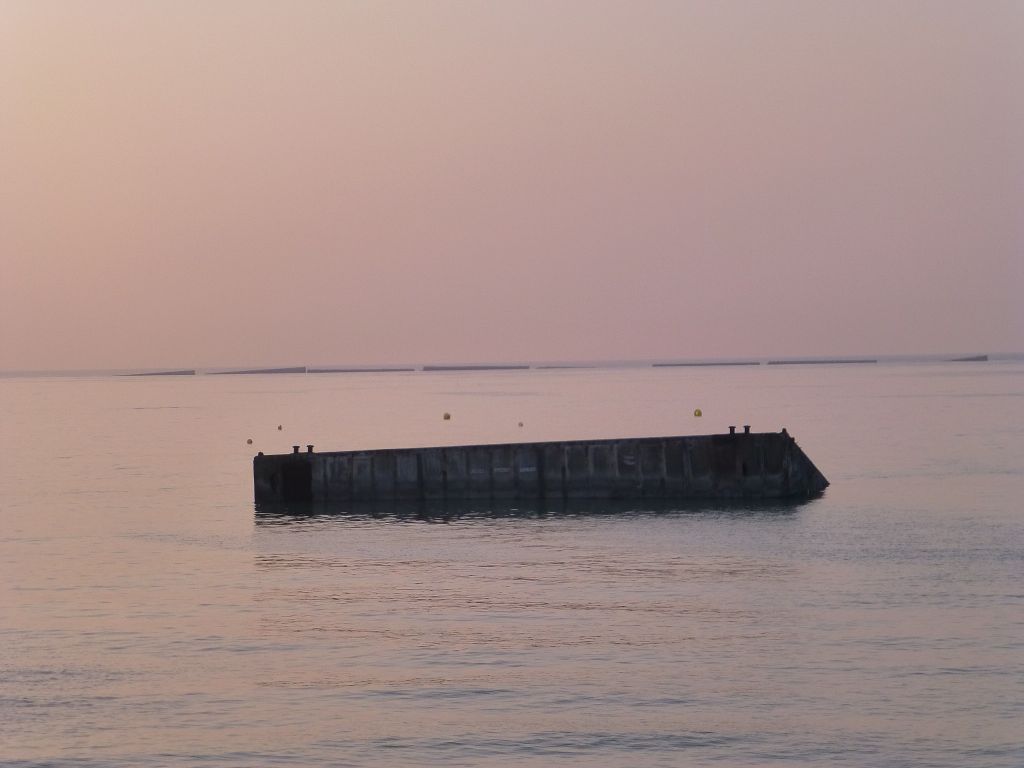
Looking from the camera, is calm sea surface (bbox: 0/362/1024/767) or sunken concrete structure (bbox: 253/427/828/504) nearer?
calm sea surface (bbox: 0/362/1024/767)

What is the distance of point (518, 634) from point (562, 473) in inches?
1126

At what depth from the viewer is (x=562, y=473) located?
57.8 m

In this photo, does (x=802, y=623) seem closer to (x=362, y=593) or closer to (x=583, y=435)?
(x=362, y=593)

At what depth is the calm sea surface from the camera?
21.6 m

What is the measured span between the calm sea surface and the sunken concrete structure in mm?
1996

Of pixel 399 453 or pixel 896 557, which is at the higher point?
pixel 399 453

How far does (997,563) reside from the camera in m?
40.4

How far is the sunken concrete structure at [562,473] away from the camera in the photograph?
188ft

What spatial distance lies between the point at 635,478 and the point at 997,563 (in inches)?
766

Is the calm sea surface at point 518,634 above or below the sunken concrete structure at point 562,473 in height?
below

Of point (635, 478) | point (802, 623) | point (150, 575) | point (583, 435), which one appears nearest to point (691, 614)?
point (802, 623)

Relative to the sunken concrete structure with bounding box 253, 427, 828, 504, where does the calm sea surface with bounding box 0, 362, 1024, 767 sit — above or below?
below

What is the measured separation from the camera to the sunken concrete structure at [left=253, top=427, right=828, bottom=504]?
57.2 metres

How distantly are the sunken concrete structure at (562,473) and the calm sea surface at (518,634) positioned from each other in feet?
6.55
